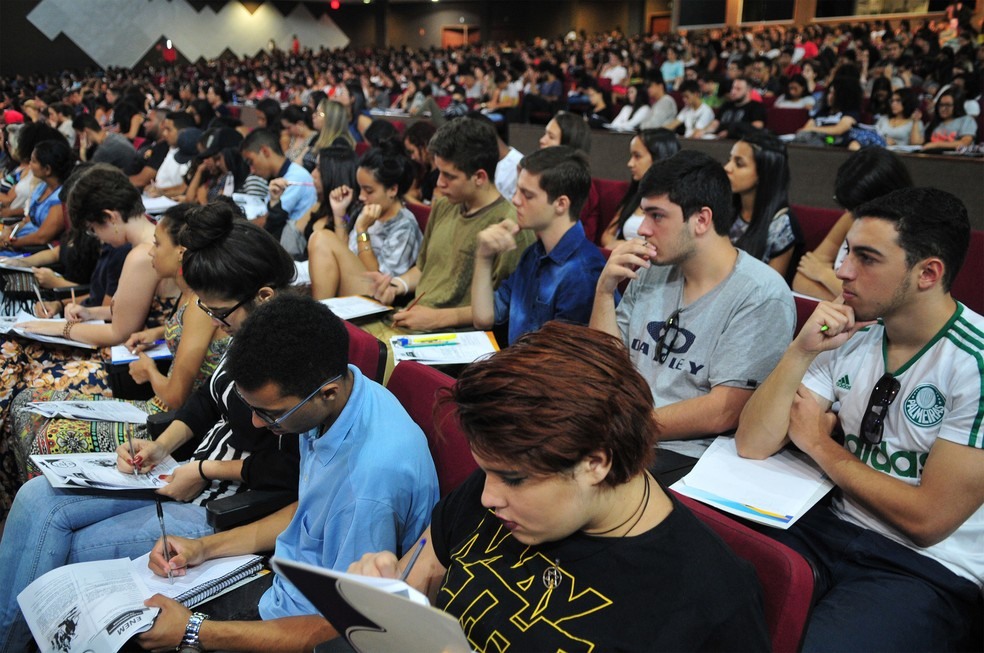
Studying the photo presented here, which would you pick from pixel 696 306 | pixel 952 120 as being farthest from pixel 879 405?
pixel 952 120

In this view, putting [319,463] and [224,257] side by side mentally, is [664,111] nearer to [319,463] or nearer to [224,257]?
[224,257]

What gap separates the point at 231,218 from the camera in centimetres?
215

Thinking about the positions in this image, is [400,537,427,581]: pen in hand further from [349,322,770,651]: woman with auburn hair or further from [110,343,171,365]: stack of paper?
[110,343,171,365]: stack of paper

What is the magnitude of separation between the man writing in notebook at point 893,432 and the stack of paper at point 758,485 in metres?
0.05

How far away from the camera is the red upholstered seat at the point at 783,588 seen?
1.14 m

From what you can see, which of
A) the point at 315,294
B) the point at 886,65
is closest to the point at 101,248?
the point at 315,294

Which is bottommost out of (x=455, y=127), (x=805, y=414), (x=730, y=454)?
(x=730, y=454)

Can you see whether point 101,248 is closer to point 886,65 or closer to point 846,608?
point 846,608

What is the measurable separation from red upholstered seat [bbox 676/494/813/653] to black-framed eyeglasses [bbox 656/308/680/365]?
36.8 inches

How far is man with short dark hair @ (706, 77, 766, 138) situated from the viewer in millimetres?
7141

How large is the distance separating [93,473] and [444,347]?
114cm

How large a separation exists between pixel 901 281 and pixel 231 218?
1782 millimetres

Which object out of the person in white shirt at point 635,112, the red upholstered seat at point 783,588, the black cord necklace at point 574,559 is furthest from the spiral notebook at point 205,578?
Result: the person in white shirt at point 635,112

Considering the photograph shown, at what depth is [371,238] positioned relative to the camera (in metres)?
3.71
